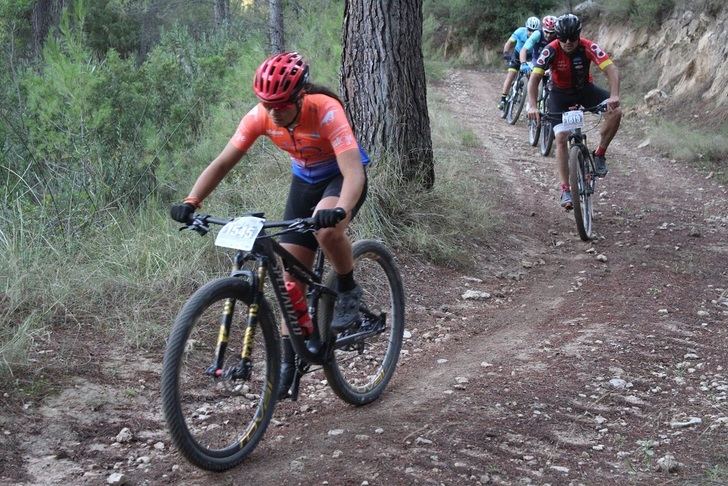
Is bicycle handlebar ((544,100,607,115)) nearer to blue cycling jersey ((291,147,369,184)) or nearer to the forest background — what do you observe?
A: the forest background

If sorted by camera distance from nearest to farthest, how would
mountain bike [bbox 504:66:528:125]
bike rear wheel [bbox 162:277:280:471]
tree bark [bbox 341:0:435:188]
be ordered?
bike rear wheel [bbox 162:277:280:471] < tree bark [bbox 341:0:435:188] < mountain bike [bbox 504:66:528:125]

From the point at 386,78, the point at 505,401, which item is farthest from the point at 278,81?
the point at 386,78

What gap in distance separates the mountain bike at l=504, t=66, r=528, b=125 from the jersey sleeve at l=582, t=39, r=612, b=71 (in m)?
6.78

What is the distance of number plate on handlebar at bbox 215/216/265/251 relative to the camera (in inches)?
138

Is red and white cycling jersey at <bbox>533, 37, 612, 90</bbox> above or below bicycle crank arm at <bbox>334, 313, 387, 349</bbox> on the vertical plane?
above

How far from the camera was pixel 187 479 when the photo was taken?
12.3 ft

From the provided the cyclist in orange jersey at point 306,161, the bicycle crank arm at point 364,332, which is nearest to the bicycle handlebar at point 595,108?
the bicycle crank arm at point 364,332

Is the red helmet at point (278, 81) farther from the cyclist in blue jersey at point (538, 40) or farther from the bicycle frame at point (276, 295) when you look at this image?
the cyclist in blue jersey at point (538, 40)

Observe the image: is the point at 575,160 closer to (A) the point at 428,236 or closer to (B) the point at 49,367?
(A) the point at 428,236

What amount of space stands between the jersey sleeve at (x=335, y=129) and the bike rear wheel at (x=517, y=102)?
39.2 feet

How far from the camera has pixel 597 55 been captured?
27.8 feet

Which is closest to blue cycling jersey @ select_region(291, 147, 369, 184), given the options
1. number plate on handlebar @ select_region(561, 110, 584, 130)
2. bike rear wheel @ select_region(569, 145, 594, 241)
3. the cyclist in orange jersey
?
the cyclist in orange jersey

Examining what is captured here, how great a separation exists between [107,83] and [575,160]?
4.89 metres

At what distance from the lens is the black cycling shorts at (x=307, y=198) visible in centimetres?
420
